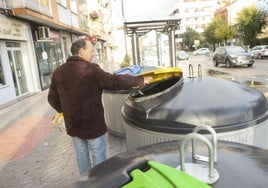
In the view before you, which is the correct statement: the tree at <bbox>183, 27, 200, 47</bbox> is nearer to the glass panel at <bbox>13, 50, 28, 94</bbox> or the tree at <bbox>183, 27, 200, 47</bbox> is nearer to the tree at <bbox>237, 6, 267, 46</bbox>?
the tree at <bbox>237, 6, 267, 46</bbox>

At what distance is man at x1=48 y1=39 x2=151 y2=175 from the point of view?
8.82ft

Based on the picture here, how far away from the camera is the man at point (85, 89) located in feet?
8.82

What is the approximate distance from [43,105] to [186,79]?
28.2ft

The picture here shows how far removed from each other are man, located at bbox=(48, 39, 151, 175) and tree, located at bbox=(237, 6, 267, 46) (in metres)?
36.1

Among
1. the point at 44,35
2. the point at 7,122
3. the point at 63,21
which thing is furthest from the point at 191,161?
the point at 63,21

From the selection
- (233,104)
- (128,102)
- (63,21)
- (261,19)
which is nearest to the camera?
(233,104)

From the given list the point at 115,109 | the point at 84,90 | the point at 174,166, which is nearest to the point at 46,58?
the point at 115,109

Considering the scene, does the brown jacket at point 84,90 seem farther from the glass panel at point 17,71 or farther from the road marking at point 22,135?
the glass panel at point 17,71

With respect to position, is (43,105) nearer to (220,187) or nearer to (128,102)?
(128,102)

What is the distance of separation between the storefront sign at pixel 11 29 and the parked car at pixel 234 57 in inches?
551

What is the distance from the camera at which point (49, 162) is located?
483 cm

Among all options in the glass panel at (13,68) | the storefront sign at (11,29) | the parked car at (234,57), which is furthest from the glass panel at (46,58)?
the parked car at (234,57)

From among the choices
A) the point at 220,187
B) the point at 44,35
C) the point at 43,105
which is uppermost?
the point at 44,35

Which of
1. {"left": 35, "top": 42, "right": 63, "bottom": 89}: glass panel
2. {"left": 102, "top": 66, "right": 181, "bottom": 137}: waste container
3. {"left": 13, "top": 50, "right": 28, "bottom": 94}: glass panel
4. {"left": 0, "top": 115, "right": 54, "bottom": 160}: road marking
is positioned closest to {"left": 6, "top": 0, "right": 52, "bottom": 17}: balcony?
{"left": 35, "top": 42, "right": 63, "bottom": 89}: glass panel
